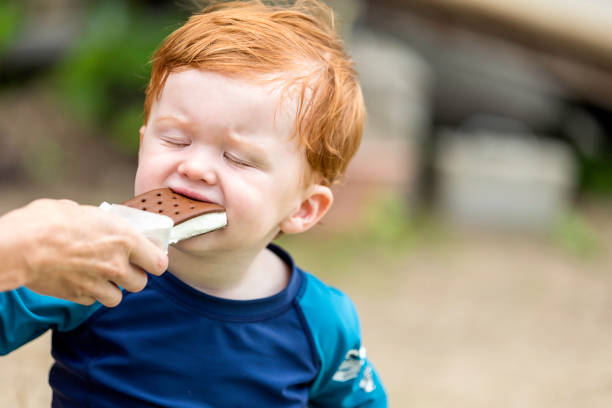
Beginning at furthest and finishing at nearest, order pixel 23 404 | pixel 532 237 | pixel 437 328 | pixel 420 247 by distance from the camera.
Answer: pixel 532 237 → pixel 420 247 → pixel 437 328 → pixel 23 404

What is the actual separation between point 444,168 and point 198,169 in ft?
12.3

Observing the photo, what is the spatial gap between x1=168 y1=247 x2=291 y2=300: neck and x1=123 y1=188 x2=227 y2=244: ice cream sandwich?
0.14 m

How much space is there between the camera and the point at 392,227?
435 cm

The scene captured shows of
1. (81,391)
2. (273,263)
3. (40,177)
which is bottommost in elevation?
(40,177)

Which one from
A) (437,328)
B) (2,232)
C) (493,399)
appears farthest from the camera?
(437,328)

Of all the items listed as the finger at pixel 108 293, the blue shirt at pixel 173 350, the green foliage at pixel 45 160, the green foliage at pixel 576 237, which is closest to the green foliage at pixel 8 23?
the green foliage at pixel 45 160

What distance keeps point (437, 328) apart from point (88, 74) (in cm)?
292

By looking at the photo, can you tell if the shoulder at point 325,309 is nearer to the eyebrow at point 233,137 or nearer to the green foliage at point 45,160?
the eyebrow at point 233,137

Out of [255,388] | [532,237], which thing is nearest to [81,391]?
[255,388]

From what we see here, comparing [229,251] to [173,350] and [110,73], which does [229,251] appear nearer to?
[173,350]

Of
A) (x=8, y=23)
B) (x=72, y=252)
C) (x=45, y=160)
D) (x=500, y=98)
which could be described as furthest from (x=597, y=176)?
(x=72, y=252)

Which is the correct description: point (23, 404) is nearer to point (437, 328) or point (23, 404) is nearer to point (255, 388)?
point (255, 388)

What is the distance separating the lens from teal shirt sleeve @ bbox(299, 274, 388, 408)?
5.10 feet

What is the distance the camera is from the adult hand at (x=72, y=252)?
102 cm
